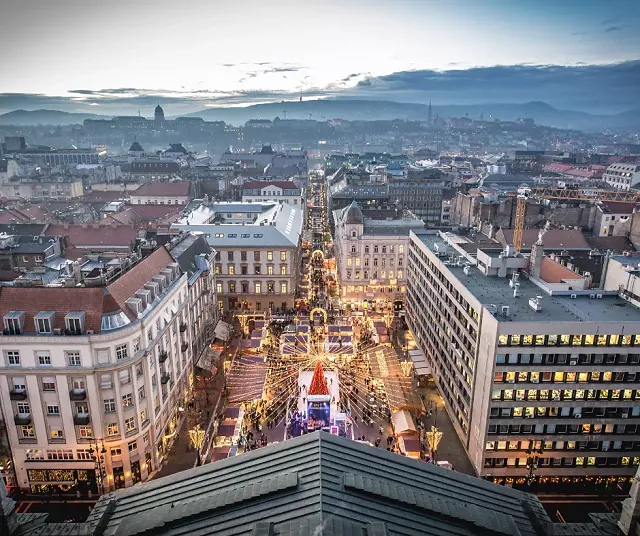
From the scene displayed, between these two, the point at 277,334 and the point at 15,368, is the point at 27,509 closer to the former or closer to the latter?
the point at 15,368

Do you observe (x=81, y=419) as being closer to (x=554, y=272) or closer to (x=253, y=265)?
A: (x=253, y=265)

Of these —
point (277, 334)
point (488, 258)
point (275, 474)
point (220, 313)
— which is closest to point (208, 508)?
point (275, 474)

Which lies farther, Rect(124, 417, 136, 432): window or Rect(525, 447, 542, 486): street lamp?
Rect(525, 447, 542, 486): street lamp

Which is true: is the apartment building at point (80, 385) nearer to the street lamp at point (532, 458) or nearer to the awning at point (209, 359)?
the awning at point (209, 359)

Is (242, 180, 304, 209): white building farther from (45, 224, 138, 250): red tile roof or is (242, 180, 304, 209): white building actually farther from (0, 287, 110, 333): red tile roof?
(0, 287, 110, 333): red tile roof

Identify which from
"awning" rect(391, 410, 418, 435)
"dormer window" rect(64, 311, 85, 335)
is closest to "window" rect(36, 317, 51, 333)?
"dormer window" rect(64, 311, 85, 335)

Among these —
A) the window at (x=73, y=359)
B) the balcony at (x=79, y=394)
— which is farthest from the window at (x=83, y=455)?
the window at (x=73, y=359)
